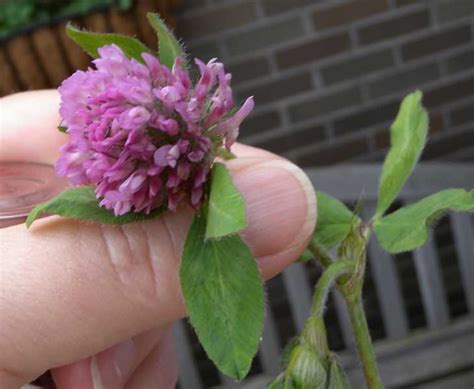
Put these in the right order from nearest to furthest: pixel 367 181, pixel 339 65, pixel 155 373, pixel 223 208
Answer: pixel 223 208, pixel 155 373, pixel 367 181, pixel 339 65

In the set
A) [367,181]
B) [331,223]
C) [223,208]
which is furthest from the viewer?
[367,181]

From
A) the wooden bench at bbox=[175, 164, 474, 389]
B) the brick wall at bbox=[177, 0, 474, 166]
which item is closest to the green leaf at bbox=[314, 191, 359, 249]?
the wooden bench at bbox=[175, 164, 474, 389]

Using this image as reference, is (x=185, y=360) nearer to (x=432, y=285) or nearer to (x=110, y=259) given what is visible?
(x=432, y=285)

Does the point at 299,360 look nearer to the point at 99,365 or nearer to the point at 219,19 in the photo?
the point at 99,365

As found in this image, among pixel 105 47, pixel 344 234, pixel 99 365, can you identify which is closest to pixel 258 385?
pixel 99 365

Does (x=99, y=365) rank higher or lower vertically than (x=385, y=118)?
higher

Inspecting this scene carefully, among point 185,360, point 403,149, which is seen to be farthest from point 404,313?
point 403,149

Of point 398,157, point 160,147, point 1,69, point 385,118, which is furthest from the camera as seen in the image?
point 385,118
